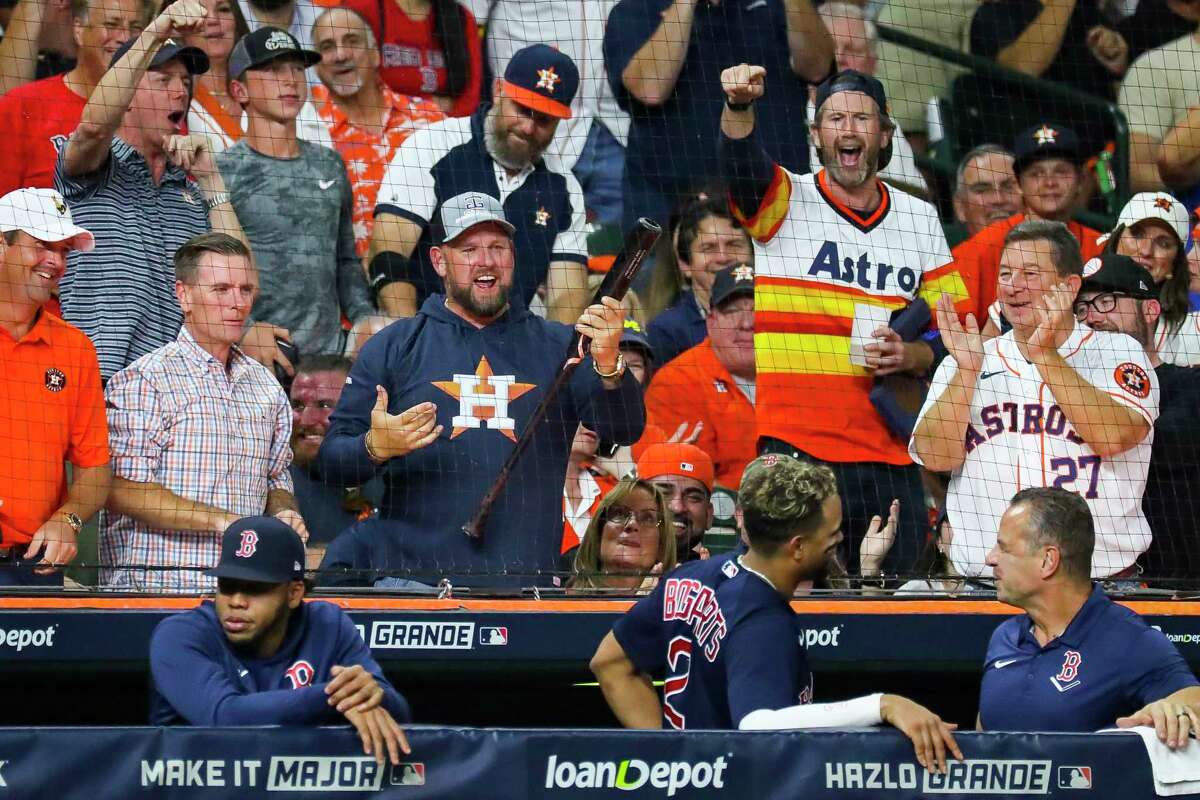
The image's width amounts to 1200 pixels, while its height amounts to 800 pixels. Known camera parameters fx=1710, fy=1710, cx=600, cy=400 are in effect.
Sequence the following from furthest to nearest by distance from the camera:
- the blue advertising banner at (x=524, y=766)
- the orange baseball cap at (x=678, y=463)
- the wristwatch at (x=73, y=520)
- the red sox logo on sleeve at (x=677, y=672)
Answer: the orange baseball cap at (x=678, y=463)
the wristwatch at (x=73, y=520)
the red sox logo on sleeve at (x=677, y=672)
the blue advertising banner at (x=524, y=766)

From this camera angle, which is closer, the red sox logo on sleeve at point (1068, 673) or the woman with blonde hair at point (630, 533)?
the red sox logo on sleeve at point (1068, 673)

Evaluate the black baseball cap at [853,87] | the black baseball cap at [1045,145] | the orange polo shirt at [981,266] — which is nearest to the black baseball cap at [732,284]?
the black baseball cap at [853,87]

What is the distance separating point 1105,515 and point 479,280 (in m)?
2.17

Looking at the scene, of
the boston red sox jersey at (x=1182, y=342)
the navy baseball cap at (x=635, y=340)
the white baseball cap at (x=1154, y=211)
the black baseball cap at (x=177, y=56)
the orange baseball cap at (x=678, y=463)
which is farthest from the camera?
the white baseball cap at (x=1154, y=211)

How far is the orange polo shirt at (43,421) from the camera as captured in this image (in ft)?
16.6

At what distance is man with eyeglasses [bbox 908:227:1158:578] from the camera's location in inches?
212

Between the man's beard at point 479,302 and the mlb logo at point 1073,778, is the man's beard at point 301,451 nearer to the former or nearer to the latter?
the man's beard at point 479,302

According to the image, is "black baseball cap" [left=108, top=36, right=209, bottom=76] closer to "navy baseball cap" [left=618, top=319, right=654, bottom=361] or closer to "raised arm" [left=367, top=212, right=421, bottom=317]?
"raised arm" [left=367, top=212, right=421, bottom=317]

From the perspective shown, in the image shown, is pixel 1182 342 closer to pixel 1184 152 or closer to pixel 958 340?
pixel 958 340

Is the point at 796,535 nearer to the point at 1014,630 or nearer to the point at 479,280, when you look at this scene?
the point at 1014,630

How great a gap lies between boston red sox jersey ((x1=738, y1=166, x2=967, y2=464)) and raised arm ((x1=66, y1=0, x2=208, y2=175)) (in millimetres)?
1993

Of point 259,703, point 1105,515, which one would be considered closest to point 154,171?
point 259,703

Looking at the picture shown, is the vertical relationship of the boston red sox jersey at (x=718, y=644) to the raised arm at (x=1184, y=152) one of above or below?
below

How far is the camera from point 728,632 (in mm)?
3547
